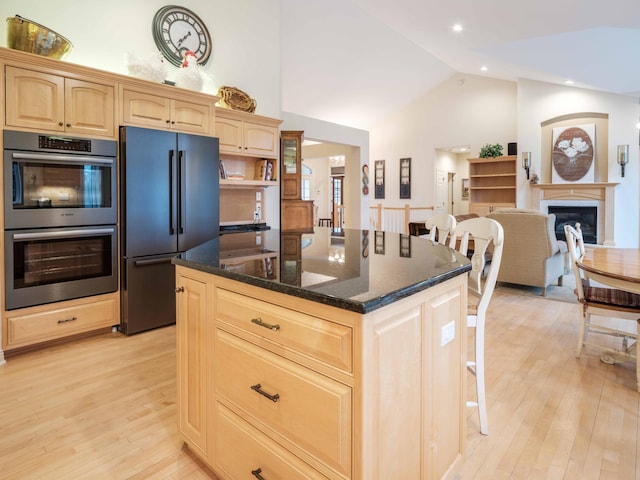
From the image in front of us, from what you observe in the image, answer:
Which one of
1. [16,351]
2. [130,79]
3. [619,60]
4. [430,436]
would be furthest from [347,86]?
[430,436]

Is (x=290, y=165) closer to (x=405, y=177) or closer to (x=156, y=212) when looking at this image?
(x=156, y=212)

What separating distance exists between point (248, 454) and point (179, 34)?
4.14 meters

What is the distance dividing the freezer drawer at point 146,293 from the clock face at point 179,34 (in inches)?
85.1

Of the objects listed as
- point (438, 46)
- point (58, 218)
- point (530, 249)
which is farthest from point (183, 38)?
point (438, 46)

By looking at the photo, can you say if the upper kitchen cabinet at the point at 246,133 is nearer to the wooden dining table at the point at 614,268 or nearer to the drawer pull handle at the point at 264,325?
the drawer pull handle at the point at 264,325

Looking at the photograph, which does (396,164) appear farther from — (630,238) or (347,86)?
(630,238)

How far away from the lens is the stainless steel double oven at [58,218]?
9.06 ft

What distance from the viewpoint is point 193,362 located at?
1613 mm

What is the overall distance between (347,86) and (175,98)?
5.44 meters

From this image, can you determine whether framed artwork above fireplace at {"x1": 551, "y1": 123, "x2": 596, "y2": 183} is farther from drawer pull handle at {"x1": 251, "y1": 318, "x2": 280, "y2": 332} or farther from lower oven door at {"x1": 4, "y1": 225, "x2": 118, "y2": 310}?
drawer pull handle at {"x1": 251, "y1": 318, "x2": 280, "y2": 332}

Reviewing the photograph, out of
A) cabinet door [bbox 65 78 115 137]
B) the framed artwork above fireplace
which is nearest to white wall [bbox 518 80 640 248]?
the framed artwork above fireplace

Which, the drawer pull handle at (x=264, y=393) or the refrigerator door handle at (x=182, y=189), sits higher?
the refrigerator door handle at (x=182, y=189)

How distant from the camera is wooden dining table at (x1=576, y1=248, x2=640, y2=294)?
7.35 feet

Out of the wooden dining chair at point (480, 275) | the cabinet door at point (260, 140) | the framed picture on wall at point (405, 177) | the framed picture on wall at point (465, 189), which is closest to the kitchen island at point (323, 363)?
the wooden dining chair at point (480, 275)
